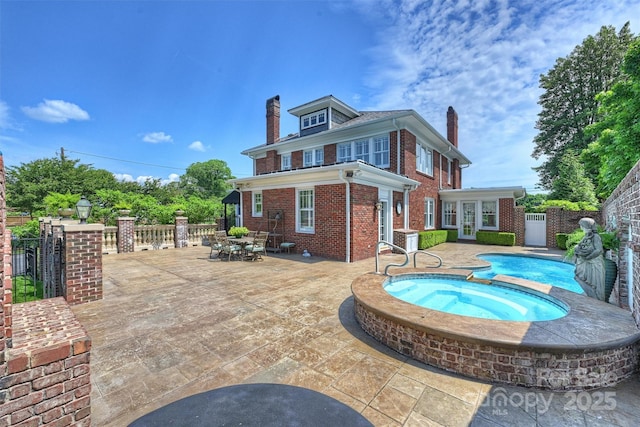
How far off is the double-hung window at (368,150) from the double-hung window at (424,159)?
229cm

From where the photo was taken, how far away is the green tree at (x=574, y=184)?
1745cm

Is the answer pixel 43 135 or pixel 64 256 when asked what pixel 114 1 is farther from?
pixel 43 135

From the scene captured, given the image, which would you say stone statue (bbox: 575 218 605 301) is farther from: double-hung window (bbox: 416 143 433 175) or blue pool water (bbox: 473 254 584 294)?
double-hung window (bbox: 416 143 433 175)

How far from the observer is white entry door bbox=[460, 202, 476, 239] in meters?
15.8

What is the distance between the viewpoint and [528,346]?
102 inches

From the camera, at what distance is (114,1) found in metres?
7.70

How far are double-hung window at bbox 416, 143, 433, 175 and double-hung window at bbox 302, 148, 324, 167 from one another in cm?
523

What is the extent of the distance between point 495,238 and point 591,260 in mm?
10986

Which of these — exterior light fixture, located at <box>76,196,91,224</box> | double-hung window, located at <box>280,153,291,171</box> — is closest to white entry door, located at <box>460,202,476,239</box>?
double-hung window, located at <box>280,153,291,171</box>

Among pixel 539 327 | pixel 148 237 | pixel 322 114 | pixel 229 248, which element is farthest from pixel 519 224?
pixel 148 237

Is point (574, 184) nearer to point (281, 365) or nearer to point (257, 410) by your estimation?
point (281, 365)

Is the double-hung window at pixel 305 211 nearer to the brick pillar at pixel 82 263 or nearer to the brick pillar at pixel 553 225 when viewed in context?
the brick pillar at pixel 82 263

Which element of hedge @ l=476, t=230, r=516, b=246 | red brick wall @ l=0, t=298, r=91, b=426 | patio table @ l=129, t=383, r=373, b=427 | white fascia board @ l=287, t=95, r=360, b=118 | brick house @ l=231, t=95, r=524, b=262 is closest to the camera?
red brick wall @ l=0, t=298, r=91, b=426

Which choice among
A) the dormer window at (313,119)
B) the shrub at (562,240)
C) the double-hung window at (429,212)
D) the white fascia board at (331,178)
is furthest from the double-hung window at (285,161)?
the shrub at (562,240)
